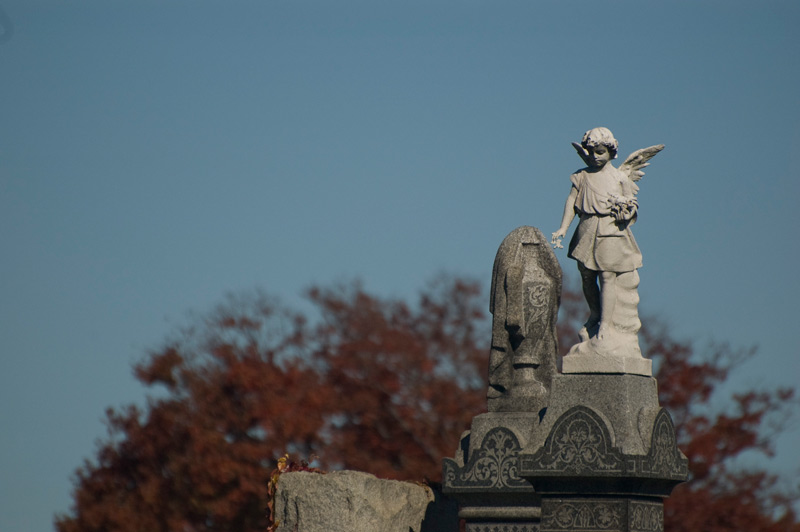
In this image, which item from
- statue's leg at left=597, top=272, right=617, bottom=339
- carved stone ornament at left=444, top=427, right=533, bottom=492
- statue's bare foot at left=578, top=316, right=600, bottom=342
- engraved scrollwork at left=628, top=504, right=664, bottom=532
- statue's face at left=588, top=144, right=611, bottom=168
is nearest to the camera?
engraved scrollwork at left=628, top=504, right=664, bottom=532

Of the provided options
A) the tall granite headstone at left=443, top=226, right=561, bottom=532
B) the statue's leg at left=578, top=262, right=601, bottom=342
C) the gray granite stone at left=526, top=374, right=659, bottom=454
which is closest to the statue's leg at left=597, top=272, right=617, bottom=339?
the statue's leg at left=578, top=262, right=601, bottom=342

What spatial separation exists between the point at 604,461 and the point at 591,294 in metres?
1.52

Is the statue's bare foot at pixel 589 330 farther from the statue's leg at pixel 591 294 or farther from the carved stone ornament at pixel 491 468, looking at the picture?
the carved stone ornament at pixel 491 468

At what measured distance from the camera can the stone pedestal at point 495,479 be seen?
37.7 ft

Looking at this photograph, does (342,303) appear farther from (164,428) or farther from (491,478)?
(491,478)

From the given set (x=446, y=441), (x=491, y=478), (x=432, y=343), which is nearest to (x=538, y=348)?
(x=491, y=478)

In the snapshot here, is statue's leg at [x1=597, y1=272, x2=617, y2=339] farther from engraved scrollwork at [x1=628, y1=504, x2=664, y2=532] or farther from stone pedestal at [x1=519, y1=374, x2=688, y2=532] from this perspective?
engraved scrollwork at [x1=628, y1=504, x2=664, y2=532]

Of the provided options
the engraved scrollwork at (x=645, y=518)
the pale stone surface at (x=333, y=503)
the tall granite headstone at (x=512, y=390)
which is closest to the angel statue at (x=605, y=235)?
the tall granite headstone at (x=512, y=390)

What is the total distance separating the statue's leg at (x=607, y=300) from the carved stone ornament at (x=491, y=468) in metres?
1.37

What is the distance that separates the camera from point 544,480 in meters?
10.3

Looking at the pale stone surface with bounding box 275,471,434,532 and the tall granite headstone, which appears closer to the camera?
the tall granite headstone

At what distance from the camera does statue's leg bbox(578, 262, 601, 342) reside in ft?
35.7

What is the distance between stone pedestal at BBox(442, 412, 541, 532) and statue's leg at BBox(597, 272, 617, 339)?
1348 mm

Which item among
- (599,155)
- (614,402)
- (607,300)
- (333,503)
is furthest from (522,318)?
(333,503)
